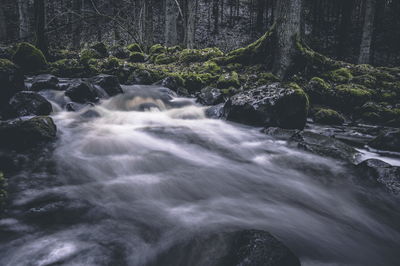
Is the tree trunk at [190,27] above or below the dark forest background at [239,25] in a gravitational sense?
below

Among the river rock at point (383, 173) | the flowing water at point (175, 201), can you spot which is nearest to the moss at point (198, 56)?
the flowing water at point (175, 201)

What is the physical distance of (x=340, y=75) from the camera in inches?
349

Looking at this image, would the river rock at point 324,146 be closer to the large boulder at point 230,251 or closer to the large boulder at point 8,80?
the large boulder at point 230,251

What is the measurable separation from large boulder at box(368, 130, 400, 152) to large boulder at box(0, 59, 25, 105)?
724 cm

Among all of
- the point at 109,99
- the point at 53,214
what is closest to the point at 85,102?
the point at 109,99

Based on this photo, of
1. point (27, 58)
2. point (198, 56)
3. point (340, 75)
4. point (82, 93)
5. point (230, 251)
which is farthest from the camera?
point (198, 56)

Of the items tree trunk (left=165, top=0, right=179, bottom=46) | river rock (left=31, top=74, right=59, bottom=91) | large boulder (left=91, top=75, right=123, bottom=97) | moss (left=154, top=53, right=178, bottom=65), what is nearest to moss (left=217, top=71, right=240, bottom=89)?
large boulder (left=91, top=75, right=123, bottom=97)

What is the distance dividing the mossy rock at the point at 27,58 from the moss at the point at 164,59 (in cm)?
497

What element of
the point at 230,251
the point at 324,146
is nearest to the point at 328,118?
the point at 324,146

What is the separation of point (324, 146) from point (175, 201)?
296 centimetres

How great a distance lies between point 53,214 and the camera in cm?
244

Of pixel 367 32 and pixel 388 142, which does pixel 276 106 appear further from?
pixel 367 32

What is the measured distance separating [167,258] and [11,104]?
4.58 metres

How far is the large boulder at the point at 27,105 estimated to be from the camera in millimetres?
4828
